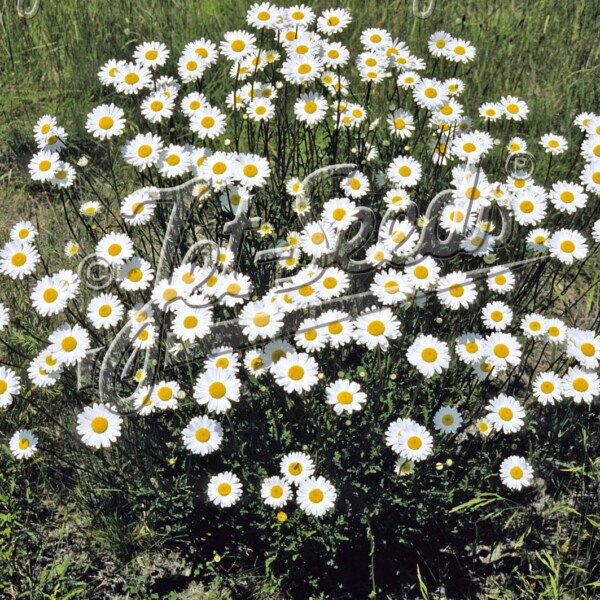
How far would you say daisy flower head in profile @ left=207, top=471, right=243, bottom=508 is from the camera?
347 cm

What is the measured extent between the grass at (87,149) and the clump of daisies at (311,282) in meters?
0.39

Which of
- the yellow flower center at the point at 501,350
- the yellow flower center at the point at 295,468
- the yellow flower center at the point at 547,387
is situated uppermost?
the yellow flower center at the point at 501,350

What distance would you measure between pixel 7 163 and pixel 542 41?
492 centimetres

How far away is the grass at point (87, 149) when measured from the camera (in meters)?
3.84

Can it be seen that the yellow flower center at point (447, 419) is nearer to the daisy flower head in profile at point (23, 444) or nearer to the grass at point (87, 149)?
the grass at point (87, 149)

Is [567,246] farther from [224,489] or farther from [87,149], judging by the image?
[87,149]

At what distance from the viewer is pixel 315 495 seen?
3398 mm

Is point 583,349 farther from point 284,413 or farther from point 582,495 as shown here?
point 284,413

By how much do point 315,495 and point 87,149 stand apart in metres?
3.96

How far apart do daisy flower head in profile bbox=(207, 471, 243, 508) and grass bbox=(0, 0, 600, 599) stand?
324mm

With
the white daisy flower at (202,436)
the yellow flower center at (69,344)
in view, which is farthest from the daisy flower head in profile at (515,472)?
the yellow flower center at (69,344)

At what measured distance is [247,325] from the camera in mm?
3635

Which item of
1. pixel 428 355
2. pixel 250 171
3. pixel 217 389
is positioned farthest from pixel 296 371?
pixel 250 171
